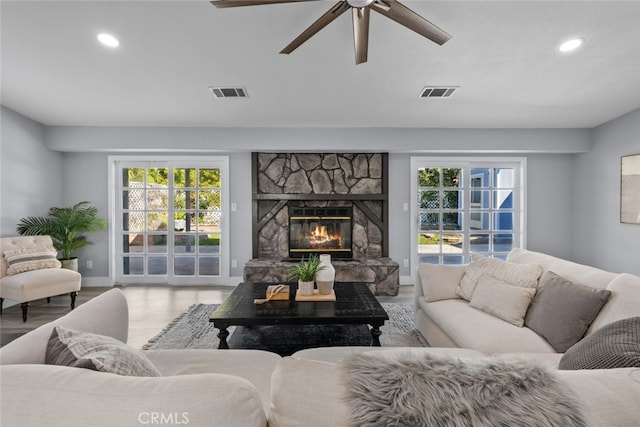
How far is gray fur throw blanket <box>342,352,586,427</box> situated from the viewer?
2.23 ft

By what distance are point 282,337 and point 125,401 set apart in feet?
7.05

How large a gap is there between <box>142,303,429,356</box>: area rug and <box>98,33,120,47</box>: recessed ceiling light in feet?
8.05

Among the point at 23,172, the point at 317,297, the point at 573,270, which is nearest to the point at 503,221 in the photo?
the point at 573,270

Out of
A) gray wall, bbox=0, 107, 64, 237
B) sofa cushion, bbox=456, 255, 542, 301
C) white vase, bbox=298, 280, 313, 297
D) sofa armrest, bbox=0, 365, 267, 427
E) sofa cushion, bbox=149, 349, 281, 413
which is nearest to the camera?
sofa armrest, bbox=0, 365, 267, 427

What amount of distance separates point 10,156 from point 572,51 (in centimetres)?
592

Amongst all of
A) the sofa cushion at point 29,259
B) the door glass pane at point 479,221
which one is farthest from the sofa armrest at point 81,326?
the door glass pane at point 479,221

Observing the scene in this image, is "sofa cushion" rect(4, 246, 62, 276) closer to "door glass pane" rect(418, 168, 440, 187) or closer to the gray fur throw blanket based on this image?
the gray fur throw blanket

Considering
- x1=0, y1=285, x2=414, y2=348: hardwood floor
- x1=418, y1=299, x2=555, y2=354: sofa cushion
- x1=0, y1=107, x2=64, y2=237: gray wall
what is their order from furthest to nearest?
x1=0, y1=107, x2=64, y2=237: gray wall, x1=0, y1=285, x2=414, y2=348: hardwood floor, x1=418, y1=299, x2=555, y2=354: sofa cushion

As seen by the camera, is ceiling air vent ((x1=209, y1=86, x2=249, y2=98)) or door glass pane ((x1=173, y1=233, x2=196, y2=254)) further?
door glass pane ((x1=173, y1=233, x2=196, y2=254))

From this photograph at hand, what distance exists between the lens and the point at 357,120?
4.17 metres

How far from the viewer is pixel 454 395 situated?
71cm

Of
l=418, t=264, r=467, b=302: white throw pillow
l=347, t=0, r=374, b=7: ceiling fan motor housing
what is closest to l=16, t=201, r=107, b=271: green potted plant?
l=418, t=264, r=467, b=302: white throw pillow

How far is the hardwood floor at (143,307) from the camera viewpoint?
3.07 meters

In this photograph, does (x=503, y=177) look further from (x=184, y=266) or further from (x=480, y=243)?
(x=184, y=266)
